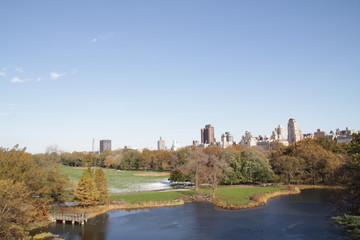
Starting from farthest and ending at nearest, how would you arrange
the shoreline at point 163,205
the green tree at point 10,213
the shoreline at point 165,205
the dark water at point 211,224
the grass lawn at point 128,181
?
the grass lawn at point 128,181 < the shoreline at point 165,205 < the shoreline at point 163,205 < the dark water at point 211,224 < the green tree at point 10,213

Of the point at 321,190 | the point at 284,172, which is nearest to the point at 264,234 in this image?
the point at 321,190

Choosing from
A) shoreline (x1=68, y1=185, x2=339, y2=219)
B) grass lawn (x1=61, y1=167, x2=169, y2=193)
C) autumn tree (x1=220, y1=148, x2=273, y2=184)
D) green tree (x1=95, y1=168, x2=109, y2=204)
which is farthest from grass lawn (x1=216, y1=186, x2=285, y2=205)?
grass lawn (x1=61, y1=167, x2=169, y2=193)

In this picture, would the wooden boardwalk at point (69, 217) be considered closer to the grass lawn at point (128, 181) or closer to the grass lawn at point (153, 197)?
the grass lawn at point (153, 197)

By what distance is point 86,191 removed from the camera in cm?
3728

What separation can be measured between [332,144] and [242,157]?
28.5 metres

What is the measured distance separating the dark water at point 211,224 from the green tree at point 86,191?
279cm

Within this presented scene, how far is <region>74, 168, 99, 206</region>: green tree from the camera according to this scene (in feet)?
121

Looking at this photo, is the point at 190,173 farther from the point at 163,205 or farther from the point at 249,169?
the point at 163,205

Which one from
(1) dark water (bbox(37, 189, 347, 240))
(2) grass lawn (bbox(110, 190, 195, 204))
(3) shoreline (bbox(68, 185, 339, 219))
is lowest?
(1) dark water (bbox(37, 189, 347, 240))

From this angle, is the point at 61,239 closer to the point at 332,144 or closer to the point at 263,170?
the point at 263,170

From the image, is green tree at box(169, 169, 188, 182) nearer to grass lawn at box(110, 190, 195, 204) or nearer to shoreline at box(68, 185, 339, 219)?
grass lawn at box(110, 190, 195, 204)

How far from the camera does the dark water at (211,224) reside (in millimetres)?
28656

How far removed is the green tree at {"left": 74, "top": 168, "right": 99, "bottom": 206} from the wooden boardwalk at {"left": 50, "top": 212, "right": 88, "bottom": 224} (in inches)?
104

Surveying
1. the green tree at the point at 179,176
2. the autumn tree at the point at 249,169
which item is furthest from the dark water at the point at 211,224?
the green tree at the point at 179,176
